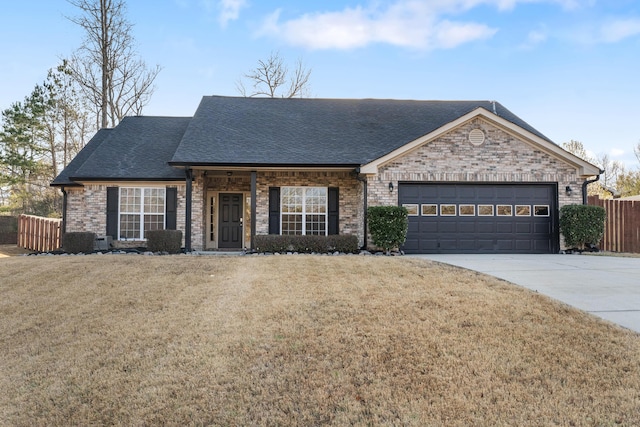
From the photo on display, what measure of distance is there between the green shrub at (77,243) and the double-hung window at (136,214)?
141 cm

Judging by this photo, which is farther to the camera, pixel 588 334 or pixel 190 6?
pixel 190 6

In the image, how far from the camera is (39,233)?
58.5 ft

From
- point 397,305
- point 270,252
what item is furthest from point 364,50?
point 397,305

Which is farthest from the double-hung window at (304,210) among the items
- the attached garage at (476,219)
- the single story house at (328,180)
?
the attached garage at (476,219)

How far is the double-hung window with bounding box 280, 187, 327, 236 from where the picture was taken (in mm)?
13812

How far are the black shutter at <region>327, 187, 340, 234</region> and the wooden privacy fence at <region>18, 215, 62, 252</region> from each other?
426 inches

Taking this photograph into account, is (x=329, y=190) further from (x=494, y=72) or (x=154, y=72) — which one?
(x=154, y=72)

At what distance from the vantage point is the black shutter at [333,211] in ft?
45.4

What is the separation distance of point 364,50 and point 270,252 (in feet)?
33.2

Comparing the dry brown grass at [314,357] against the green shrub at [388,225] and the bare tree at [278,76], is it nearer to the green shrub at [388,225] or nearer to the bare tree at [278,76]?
the green shrub at [388,225]

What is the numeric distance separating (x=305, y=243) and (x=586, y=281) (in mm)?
7214

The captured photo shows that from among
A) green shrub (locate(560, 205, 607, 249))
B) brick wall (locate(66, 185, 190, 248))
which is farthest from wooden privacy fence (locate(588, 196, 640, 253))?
brick wall (locate(66, 185, 190, 248))

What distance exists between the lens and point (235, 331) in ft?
16.3

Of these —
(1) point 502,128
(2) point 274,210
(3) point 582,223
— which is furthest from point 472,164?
(2) point 274,210
